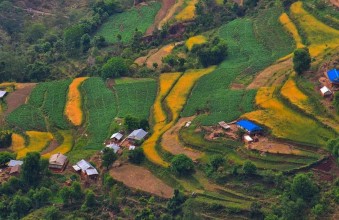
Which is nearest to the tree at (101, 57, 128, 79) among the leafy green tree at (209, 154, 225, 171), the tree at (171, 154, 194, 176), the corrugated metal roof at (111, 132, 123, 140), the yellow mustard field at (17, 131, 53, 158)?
the yellow mustard field at (17, 131, 53, 158)

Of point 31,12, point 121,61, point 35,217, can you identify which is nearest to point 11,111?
point 121,61

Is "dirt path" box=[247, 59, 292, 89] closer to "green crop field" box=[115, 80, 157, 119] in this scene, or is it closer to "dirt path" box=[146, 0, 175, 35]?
"green crop field" box=[115, 80, 157, 119]

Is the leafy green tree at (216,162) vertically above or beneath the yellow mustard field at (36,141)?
above

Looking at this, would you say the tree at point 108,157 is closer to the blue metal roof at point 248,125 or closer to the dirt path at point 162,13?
the blue metal roof at point 248,125

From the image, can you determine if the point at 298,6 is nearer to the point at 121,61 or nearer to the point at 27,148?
the point at 121,61

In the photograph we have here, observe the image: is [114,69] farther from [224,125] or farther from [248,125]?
[248,125]

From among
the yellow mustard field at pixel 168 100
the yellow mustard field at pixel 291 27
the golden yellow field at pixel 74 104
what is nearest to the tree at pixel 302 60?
the yellow mustard field at pixel 291 27
